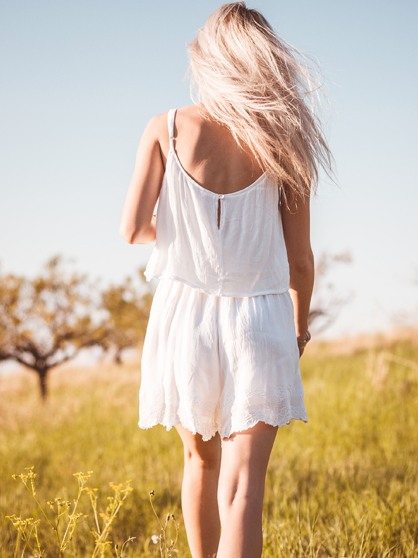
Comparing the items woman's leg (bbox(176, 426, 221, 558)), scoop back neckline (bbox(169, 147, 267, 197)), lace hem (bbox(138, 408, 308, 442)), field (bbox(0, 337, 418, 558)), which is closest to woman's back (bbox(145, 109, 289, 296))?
scoop back neckline (bbox(169, 147, 267, 197))

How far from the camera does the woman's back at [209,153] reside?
2402 millimetres

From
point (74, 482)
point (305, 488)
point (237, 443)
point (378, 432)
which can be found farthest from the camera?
point (378, 432)

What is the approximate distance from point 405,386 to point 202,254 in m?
6.27

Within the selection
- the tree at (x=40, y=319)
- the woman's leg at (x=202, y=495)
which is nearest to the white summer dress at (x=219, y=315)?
the woman's leg at (x=202, y=495)

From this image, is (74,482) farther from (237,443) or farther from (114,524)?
(237,443)

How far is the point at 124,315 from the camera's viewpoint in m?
14.5

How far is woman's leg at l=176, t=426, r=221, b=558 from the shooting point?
2604 millimetres

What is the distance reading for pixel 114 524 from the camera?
4.38 m

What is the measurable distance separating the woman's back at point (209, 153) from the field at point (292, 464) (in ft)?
4.76

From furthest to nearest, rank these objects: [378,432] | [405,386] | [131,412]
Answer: [131,412] → [405,386] → [378,432]

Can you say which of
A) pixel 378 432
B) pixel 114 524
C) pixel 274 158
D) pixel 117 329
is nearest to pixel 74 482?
pixel 114 524

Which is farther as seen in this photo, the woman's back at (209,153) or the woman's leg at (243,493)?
the woman's back at (209,153)

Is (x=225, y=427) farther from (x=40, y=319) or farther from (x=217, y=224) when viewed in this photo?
(x=40, y=319)

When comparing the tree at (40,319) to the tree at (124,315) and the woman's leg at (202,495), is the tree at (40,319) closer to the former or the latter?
the tree at (124,315)
